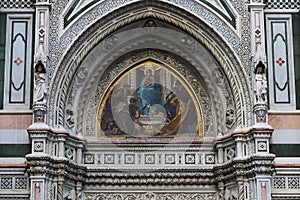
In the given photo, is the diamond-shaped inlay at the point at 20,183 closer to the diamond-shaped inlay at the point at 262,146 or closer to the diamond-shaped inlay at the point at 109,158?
the diamond-shaped inlay at the point at 109,158

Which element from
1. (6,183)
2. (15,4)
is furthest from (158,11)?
(6,183)

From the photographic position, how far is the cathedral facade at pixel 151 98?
17.2 metres

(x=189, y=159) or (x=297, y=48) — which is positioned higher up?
(x=297, y=48)

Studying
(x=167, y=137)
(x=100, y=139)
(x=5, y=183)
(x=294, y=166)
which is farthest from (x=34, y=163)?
(x=294, y=166)

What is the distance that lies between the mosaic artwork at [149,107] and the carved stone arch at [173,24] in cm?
131

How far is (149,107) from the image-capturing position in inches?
738

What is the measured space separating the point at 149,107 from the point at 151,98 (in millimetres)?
244

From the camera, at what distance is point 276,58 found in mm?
18125

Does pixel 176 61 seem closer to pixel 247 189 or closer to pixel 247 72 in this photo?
pixel 247 72

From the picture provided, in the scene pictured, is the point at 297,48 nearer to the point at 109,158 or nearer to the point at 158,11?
the point at 158,11

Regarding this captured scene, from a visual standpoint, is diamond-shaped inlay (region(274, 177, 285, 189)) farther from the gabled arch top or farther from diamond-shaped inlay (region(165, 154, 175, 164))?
the gabled arch top

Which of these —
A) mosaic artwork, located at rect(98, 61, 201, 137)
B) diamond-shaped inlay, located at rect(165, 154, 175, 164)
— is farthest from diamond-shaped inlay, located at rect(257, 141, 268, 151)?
diamond-shaped inlay, located at rect(165, 154, 175, 164)

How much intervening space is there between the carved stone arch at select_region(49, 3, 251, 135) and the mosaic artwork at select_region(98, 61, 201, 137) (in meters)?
1.31

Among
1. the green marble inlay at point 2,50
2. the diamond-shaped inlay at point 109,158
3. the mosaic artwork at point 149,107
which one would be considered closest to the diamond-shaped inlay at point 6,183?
the green marble inlay at point 2,50
